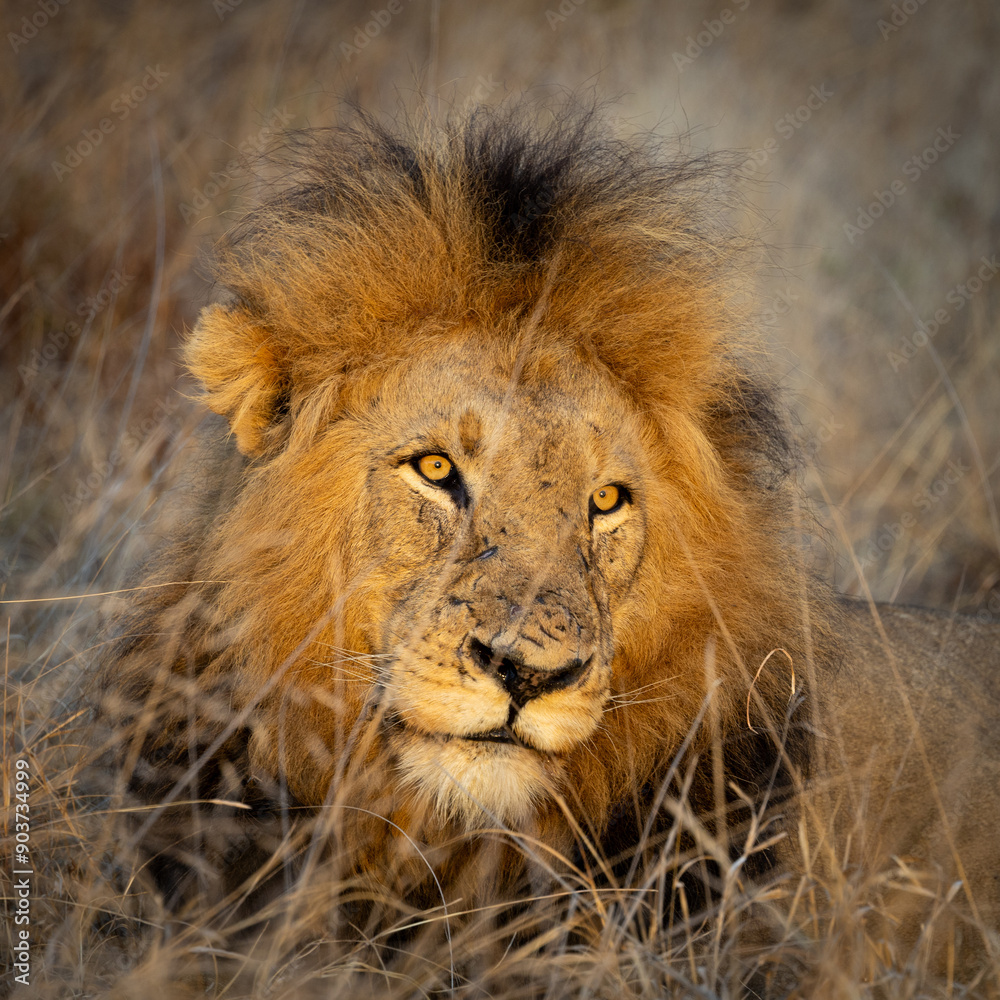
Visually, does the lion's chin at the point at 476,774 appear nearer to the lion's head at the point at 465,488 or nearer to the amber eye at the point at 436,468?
the lion's head at the point at 465,488

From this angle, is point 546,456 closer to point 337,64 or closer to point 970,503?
point 970,503

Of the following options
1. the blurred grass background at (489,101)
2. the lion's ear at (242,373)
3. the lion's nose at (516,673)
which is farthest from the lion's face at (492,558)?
the blurred grass background at (489,101)

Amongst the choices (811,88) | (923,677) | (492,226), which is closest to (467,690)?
(492,226)

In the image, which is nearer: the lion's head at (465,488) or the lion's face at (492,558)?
the lion's face at (492,558)

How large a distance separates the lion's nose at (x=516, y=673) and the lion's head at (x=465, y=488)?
57 mm

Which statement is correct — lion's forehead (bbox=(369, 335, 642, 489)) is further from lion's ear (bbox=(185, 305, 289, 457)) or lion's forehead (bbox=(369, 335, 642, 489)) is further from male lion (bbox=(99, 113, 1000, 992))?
lion's ear (bbox=(185, 305, 289, 457))

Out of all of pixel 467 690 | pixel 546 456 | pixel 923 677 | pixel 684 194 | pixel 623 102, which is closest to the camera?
pixel 467 690

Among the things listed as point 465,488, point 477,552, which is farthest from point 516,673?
point 465,488

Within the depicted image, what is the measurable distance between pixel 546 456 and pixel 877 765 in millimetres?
1862

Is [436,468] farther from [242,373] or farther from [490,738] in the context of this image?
[490,738]

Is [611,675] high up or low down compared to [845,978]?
up

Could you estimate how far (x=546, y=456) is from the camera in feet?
9.72

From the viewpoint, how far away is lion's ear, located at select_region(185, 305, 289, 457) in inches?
118

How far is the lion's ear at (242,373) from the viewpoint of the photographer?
2.99 m
